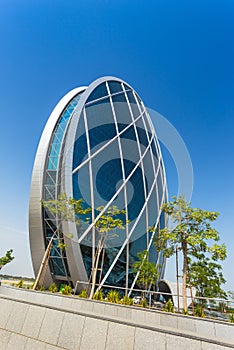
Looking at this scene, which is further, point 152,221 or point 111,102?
point 152,221

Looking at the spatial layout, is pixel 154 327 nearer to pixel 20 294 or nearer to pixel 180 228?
pixel 180 228

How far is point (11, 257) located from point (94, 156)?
2248cm

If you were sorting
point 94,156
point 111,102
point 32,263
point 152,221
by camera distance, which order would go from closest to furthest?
point 32,263
point 94,156
point 111,102
point 152,221

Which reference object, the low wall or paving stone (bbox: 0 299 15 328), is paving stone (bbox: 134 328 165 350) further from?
paving stone (bbox: 0 299 15 328)

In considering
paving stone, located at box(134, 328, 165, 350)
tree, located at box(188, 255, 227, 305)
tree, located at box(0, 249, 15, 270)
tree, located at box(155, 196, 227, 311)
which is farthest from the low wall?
tree, located at box(0, 249, 15, 270)

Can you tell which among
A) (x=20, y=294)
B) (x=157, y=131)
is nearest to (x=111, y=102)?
(x=157, y=131)

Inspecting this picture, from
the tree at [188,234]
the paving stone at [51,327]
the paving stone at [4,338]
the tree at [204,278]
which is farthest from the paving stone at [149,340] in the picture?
the tree at [204,278]

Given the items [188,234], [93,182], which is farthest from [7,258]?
[188,234]

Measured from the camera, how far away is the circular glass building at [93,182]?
1942 centimetres

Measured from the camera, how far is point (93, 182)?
21344 millimetres

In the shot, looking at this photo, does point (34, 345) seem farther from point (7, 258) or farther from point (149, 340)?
point (7, 258)

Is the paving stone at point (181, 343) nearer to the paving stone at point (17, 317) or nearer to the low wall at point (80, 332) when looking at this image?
the low wall at point (80, 332)

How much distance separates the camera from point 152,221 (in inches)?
1222

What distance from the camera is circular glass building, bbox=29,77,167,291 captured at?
1942cm
